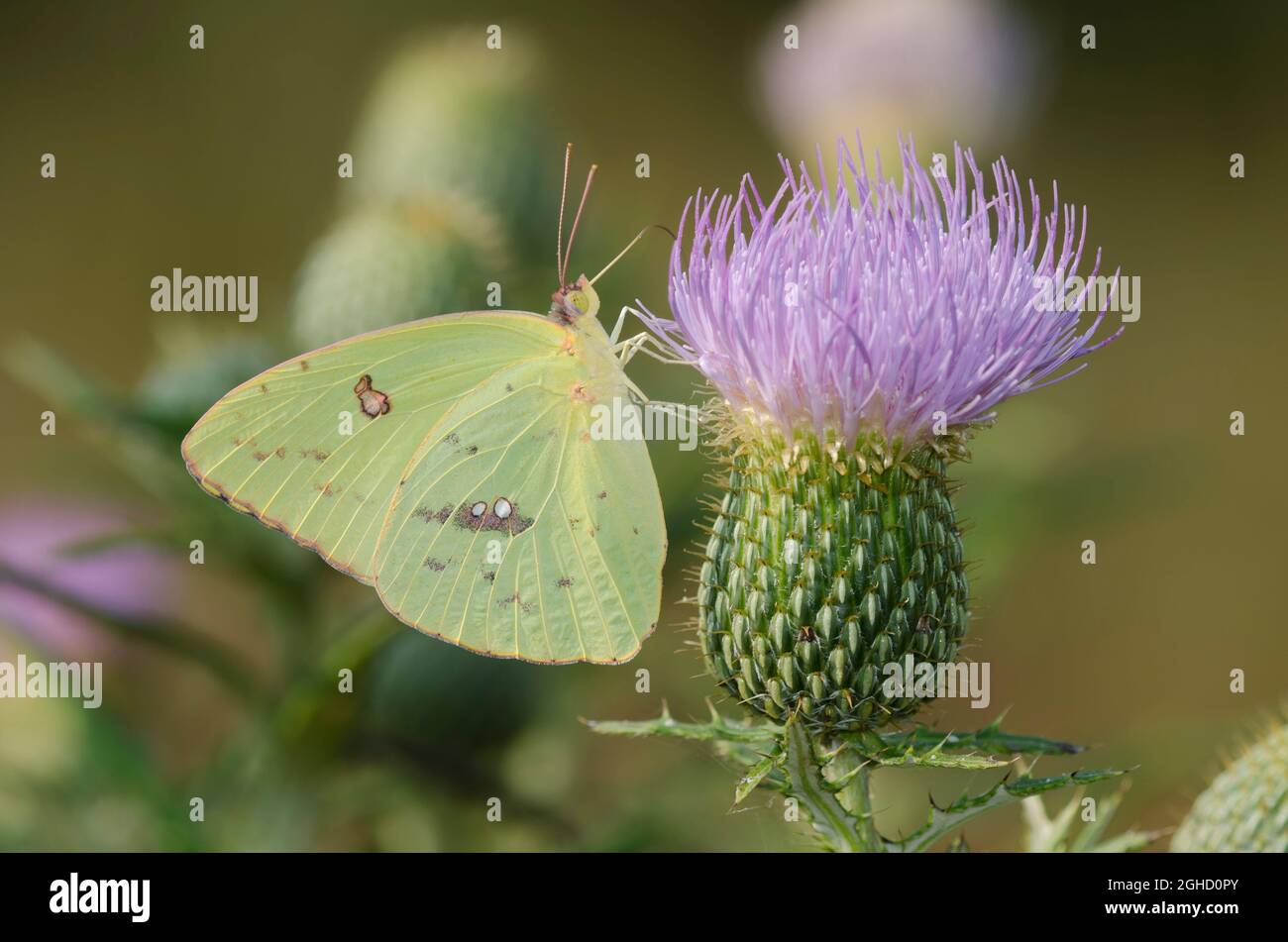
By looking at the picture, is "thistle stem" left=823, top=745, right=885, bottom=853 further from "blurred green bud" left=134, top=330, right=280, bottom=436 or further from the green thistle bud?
"blurred green bud" left=134, top=330, right=280, bottom=436

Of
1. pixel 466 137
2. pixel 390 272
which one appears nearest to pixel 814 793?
pixel 390 272

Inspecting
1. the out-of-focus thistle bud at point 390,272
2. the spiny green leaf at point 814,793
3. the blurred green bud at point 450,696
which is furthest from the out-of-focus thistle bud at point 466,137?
the spiny green leaf at point 814,793

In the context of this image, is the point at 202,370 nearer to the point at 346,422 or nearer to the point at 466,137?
the point at 346,422

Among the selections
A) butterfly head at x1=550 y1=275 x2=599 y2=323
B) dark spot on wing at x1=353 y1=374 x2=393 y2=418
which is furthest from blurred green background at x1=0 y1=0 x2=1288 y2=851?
butterfly head at x1=550 y1=275 x2=599 y2=323

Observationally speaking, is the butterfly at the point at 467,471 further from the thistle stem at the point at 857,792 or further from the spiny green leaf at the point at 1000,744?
the spiny green leaf at the point at 1000,744

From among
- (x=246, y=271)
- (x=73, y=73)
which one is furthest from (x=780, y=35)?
(x=73, y=73)
